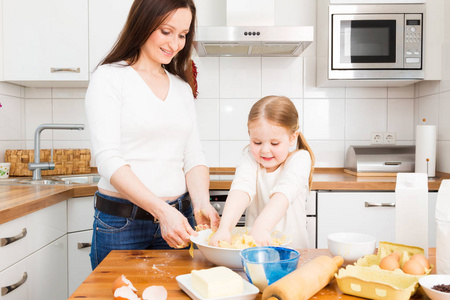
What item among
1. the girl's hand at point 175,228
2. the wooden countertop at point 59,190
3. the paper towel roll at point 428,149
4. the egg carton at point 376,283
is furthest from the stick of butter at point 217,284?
the paper towel roll at point 428,149

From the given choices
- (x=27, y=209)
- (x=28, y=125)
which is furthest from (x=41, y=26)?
(x=27, y=209)

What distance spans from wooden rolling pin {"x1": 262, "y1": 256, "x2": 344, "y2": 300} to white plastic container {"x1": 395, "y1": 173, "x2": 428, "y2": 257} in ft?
0.67

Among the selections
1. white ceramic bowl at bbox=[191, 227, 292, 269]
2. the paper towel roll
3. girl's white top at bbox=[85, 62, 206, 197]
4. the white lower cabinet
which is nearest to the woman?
girl's white top at bbox=[85, 62, 206, 197]

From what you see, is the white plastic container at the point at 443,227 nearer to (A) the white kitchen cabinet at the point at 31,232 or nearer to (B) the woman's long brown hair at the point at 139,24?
(B) the woman's long brown hair at the point at 139,24

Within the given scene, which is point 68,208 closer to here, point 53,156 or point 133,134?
point 53,156

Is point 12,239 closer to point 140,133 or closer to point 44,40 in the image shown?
point 140,133

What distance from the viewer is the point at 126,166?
3.91 feet

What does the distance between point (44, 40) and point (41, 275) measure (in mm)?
1332

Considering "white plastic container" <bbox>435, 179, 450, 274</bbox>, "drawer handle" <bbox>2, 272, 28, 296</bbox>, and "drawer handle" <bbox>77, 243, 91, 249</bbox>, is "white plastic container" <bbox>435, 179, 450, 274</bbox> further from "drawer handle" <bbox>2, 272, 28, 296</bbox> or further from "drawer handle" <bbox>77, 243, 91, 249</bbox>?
"drawer handle" <bbox>77, 243, 91, 249</bbox>

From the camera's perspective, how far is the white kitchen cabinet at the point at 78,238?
1.92 metres

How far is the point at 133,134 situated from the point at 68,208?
83 cm

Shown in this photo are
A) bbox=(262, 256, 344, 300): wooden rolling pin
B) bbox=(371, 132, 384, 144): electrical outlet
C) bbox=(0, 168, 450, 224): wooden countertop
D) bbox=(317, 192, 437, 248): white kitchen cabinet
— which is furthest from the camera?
bbox=(371, 132, 384, 144): electrical outlet

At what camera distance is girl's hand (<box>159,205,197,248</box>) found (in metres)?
1.05

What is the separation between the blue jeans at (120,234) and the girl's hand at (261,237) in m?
0.37
